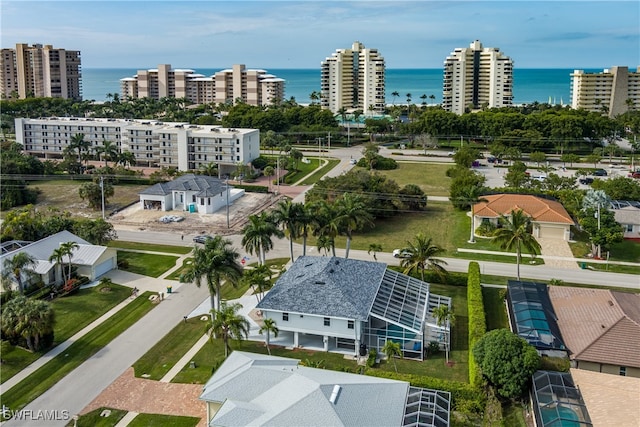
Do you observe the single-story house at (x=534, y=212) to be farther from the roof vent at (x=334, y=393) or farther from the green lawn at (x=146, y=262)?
the roof vent at (x=334, y=393)

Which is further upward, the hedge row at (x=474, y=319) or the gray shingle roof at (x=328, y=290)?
the gray shingle roof at (x=328, y=290)

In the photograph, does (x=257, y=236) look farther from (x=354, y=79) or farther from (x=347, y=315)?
(x=354, y=79)

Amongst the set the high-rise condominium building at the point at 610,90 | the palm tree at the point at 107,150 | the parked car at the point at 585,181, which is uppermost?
the high-rise condominium building at the point at 610,90

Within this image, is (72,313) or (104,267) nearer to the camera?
(72,313)

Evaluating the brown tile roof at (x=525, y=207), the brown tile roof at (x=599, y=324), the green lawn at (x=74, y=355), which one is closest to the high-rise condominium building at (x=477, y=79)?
the brown tile roof at (x=525, y=207)

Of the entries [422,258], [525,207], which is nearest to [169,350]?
[422,258]

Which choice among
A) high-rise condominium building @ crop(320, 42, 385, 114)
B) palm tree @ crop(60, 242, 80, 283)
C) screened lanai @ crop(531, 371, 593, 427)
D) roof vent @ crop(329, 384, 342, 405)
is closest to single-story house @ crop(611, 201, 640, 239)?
screened lanai @ crop(531, 371, 593, 427)
